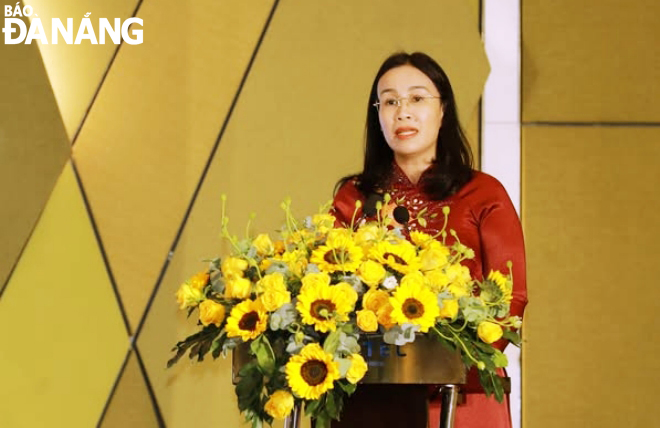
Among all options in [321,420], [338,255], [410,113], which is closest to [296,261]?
[338,255]

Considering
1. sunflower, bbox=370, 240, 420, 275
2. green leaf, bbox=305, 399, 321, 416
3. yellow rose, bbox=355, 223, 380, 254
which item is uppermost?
yellow rose, bbox=355, 223, 380, 254

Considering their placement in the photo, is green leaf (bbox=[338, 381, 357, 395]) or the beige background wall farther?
the beige background wall

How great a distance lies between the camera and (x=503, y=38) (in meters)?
3.62

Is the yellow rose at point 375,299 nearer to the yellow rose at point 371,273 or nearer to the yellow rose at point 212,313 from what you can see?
the yellow rose at point 371,273

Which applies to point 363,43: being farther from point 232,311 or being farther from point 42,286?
point 232,311

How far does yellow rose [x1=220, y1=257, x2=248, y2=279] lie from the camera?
1.89 metres

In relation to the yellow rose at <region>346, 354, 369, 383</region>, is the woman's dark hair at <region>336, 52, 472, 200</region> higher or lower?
higher

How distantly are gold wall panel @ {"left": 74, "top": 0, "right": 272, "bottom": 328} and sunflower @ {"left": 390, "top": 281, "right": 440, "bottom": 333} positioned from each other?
6.17ft

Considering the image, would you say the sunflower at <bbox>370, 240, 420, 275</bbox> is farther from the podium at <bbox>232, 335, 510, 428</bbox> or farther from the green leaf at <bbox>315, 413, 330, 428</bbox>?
the green leaf at <bbox>315, 413, 330, 428</bbox>

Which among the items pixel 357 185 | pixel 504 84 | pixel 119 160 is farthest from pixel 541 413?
pixel 119 160

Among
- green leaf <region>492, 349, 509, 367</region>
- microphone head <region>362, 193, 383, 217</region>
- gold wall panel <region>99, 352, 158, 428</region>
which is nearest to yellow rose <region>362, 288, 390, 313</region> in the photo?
green leaf <region>492, 349, 509, 367</region>

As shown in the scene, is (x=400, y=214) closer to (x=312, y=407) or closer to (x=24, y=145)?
(x=312, y=407)

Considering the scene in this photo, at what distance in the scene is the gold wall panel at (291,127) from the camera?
3.53 metres

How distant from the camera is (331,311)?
69.6 inches
